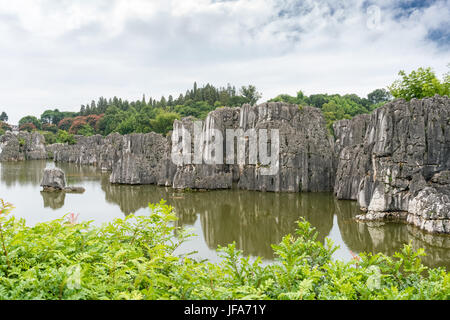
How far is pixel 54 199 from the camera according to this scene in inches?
650

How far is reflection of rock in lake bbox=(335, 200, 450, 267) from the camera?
26.7ft

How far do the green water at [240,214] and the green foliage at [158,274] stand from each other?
16.9ft

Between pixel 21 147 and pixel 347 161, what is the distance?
5164cm

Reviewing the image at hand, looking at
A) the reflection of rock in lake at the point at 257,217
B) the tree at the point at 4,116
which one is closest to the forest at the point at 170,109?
the tree at the point at 4,116

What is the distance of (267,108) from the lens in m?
20.1

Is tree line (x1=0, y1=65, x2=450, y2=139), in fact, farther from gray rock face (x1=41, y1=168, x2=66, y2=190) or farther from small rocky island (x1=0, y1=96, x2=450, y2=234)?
gray rock face (x1=41, y1=168, x2=66, y2=190)

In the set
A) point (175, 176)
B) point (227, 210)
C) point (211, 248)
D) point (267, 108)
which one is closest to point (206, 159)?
point (175, 176)

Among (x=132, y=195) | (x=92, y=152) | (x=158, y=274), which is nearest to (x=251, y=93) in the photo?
(x=92, y=152)

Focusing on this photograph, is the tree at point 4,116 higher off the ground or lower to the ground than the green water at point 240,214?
higher

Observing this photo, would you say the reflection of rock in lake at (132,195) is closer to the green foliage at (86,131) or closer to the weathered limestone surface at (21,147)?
the weathered limestone surface at (21,147)

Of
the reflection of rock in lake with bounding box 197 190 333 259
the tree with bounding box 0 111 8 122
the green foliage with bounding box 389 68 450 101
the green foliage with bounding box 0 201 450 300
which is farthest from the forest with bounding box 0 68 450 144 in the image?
the green foliage with bounding box 0 201 450 300

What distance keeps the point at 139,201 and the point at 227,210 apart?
17.4 ft

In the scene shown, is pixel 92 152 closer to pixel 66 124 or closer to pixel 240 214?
pixel 240 214

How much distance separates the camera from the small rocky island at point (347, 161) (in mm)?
11828
